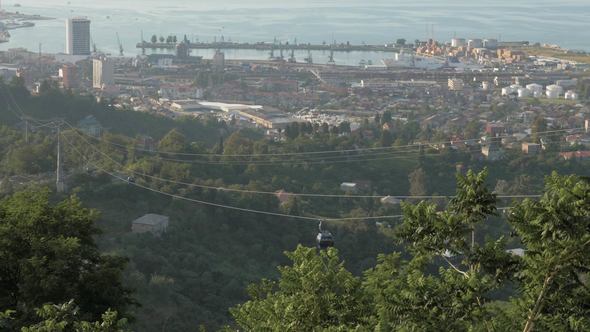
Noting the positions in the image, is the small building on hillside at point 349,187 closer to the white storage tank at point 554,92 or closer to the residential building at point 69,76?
the residential building at point 69,76

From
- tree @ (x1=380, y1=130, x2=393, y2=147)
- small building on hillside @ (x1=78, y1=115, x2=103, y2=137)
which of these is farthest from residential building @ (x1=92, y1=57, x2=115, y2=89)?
tree @ (x1=380, y1=130, x2=393, y2=147)

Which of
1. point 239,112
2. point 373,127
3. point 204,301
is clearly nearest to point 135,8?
point 239,112

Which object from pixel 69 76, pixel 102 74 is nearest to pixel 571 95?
pixel 102 74

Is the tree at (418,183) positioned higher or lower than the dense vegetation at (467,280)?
lower

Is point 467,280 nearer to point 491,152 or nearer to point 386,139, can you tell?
→ point 491,152

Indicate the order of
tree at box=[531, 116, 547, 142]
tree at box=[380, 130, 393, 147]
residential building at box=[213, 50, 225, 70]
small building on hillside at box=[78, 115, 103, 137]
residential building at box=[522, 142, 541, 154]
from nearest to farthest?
small building on hillside at box=[78, 115, 103, 137]
residential building at box=[522, 142, 541, 154]
tree at box=[380, 130, 393, 147]
tree at box=[531, 116, 547, 142]
residential building at box=[213, 50, 225, 70]

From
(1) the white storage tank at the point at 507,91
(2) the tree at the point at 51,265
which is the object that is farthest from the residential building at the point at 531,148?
(2) the tree at the point at 51,265

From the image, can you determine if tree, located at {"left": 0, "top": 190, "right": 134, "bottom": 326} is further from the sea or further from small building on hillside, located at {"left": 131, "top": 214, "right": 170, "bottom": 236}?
the sea
